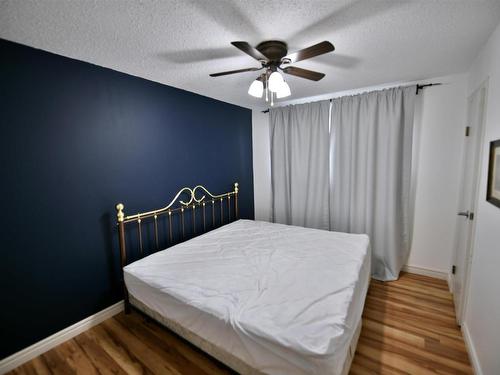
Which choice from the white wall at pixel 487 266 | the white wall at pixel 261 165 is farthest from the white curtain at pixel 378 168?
the white wall at pixel 261 165

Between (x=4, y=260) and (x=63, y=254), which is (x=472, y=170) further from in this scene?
(x=4, y=260)

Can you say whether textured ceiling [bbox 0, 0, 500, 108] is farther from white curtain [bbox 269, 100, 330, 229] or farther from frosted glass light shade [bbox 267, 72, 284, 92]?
white curtain [bbox 269, 100, 330, 229]

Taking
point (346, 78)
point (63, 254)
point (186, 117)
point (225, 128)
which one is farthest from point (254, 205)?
point (63, 254)

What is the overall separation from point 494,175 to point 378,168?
1.38m

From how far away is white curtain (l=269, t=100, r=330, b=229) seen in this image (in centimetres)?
332

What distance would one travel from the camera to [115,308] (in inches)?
91.9

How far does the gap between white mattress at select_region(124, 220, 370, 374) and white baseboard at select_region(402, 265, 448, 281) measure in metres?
1.14

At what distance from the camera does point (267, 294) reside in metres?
1.60

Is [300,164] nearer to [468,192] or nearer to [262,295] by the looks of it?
[468,192]

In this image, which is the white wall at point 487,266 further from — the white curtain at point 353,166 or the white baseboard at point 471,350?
the white curtain at point 353,166

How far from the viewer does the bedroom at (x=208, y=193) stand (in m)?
1.44

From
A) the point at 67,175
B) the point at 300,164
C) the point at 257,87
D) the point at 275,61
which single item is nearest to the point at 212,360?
the point at 67,175

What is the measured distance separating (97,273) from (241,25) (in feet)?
8.07

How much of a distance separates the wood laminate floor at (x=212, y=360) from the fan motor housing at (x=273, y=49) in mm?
2340
